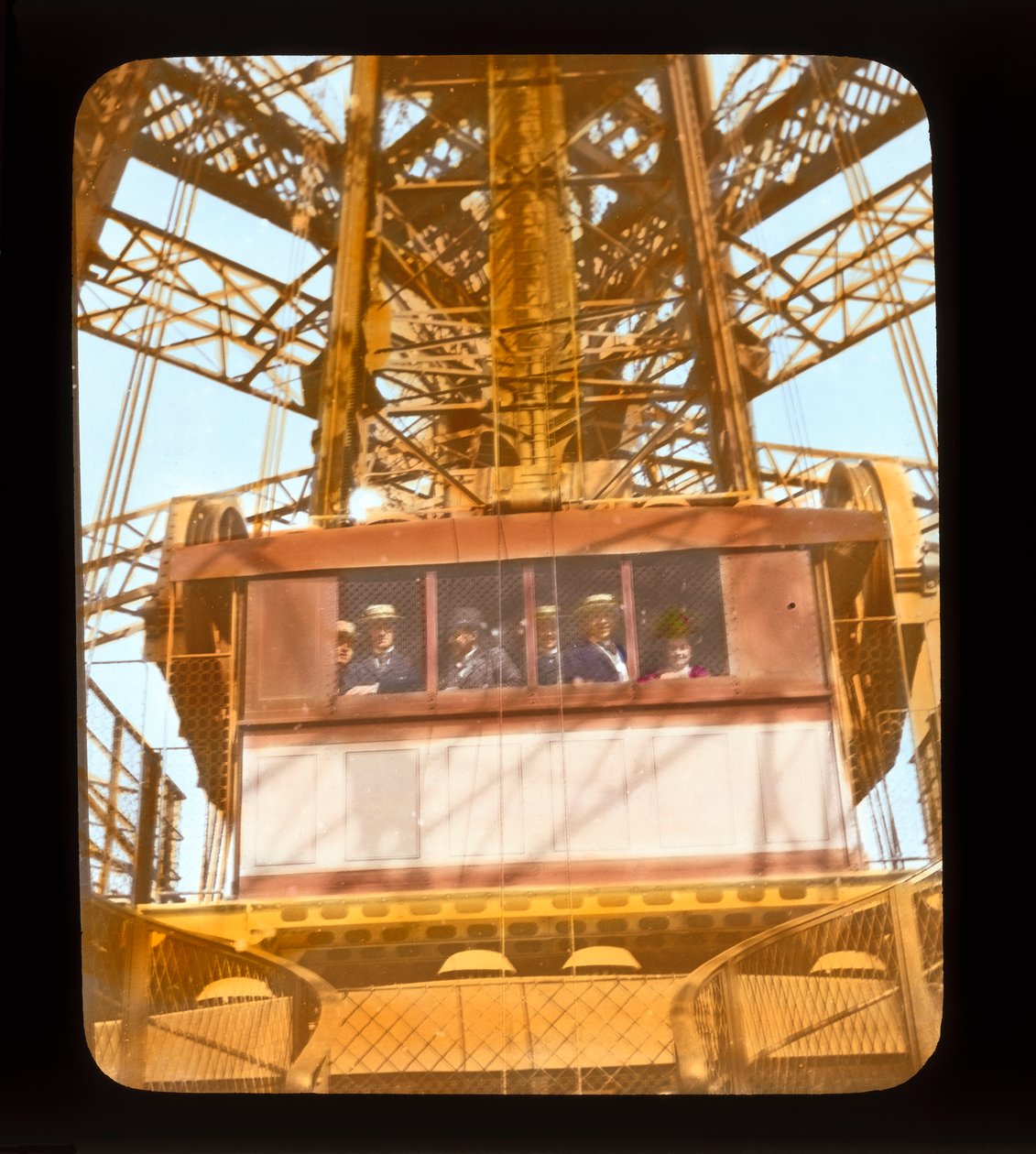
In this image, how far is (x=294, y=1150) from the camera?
2346 millimetres

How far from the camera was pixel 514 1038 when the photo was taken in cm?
248

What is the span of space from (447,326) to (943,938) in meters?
1.94

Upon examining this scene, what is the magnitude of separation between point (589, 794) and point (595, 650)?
346mm

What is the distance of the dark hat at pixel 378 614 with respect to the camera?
2660 millimetres

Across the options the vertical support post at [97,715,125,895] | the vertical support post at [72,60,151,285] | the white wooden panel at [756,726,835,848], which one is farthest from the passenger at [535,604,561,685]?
the vertical support post at [72,60,151,285]

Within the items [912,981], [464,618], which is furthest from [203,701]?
[912,981]

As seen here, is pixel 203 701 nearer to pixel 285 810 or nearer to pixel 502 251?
pixel 285 810

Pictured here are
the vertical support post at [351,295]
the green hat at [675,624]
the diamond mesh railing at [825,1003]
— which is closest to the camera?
the diamond mesh railing at [825,1003]

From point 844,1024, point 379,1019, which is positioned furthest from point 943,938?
point 379,1019

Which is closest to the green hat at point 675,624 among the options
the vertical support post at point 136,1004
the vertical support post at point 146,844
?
the vertical support post at point 146,844

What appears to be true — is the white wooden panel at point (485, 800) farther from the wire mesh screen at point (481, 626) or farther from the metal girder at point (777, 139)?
the metal girder at point (777, 139)

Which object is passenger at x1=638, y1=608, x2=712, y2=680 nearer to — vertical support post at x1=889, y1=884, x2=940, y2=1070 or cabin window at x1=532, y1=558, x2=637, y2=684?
cabin window at x1=532, y1=558, x2=637, y2=684

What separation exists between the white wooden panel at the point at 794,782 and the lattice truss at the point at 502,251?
2.03 feet

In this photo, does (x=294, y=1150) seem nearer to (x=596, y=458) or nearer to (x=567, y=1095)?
(x=567, y=1095)
